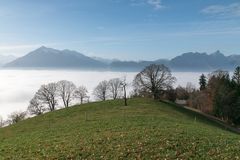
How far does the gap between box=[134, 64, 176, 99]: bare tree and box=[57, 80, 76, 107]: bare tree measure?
170 feet

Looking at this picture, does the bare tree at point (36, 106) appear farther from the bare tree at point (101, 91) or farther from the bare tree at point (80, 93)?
the bare tree at point (101, 91)

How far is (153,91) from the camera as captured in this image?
94062 millimetres

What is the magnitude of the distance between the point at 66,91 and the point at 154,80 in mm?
57256

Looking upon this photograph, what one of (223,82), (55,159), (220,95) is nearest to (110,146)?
(55,159)

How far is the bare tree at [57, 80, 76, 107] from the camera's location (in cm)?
13888

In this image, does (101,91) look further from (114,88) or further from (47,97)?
(47,97)

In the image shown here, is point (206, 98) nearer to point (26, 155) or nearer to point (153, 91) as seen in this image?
point (153, 91)

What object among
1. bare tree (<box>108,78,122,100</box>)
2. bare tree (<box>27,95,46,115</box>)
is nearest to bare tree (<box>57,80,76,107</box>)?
bare tree (<box>27,95,46,115</box>)

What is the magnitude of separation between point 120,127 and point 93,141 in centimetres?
850

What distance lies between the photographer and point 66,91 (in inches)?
5576

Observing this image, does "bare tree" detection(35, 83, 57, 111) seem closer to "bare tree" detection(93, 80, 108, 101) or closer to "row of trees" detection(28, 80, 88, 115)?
"row of trees" detection(28, 80, 88, 115)

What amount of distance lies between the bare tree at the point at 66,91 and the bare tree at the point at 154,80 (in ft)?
170

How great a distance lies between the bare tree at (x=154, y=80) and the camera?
9463 cm

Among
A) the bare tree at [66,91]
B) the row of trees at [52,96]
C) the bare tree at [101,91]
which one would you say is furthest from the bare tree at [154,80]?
the bare tree at [101,91]
